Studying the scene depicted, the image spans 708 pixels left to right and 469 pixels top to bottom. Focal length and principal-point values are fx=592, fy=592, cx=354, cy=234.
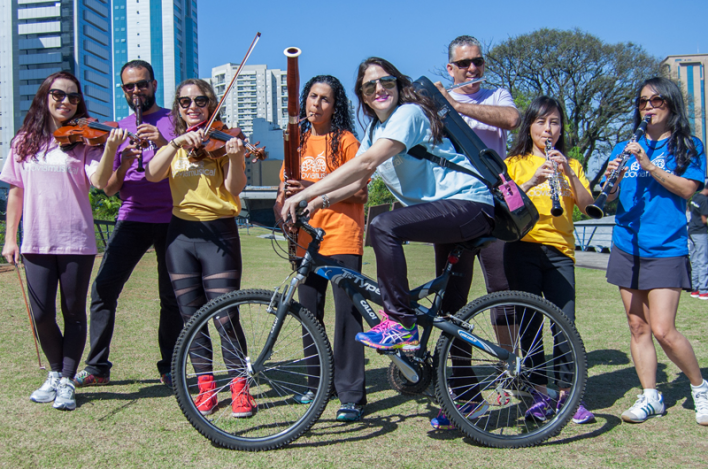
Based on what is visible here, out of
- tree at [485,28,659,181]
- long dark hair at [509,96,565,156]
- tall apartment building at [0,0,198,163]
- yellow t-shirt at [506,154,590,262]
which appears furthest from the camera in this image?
tall apartment building at [0,0,198,163]

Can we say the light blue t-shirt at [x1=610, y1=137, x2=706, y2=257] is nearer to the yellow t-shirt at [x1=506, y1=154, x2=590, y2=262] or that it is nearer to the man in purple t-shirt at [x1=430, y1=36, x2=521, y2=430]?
the yellow t-shirt at [x1=506, y1=154, x2=590, y2=262]

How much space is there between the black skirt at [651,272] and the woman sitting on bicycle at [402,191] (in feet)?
3.78

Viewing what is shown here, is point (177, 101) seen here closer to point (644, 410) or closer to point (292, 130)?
point (292, 130)

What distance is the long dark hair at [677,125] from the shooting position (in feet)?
11.8

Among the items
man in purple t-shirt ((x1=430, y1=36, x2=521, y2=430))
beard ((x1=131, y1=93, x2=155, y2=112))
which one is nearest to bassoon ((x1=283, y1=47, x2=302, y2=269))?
man in purple t-shirt ((x1=430, y1=36, x2=521, y2=430))

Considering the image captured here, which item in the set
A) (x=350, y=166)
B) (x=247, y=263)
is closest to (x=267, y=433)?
(x=350, y=166)

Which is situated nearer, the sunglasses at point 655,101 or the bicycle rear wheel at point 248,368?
the bicycle rear wheel at point 248,368

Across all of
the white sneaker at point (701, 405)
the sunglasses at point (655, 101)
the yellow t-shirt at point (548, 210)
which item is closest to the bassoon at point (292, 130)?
the yellow t-shirt at point (548, 210)

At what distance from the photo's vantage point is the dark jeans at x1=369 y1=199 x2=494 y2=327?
304 cm

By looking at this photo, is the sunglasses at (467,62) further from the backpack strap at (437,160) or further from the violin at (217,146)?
the violin at (217,146)

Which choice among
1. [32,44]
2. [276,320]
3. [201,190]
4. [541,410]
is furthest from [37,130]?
[32,44]

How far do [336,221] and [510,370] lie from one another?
1.41 meters

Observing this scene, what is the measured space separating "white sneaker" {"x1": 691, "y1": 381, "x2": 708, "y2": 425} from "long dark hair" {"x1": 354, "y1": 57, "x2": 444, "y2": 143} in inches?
89.2

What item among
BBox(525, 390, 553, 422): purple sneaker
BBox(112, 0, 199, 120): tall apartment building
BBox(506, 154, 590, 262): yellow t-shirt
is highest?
BBox(112, 0, 199, 120): tall apartment building
